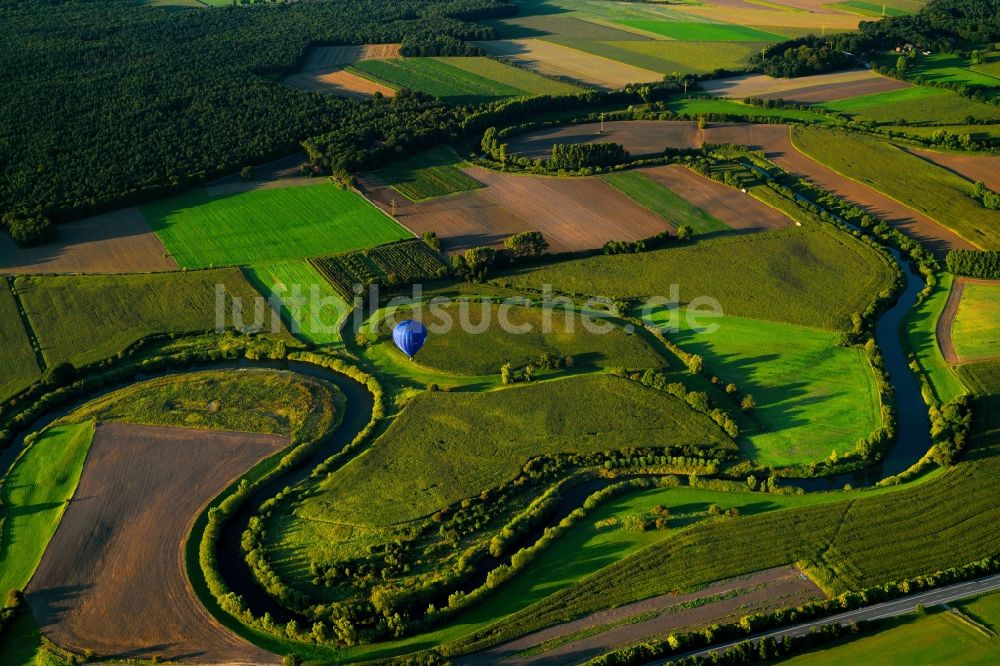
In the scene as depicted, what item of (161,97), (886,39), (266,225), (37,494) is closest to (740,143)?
(886,39)

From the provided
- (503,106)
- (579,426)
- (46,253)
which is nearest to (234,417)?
(579,426)

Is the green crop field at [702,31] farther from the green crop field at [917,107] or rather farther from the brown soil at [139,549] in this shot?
the brown soil at [139,549]

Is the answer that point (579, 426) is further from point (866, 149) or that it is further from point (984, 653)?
point (866, 149)

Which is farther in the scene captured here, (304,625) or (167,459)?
(167,459)

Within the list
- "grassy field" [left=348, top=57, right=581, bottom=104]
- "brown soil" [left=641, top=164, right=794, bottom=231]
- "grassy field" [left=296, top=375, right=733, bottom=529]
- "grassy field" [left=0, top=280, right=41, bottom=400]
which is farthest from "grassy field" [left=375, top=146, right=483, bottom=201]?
"grassy field" [left=0, top=280, right=41, bottom=400]

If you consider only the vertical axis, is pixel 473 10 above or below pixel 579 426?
above

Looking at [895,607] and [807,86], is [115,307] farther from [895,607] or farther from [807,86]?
[807,86]
